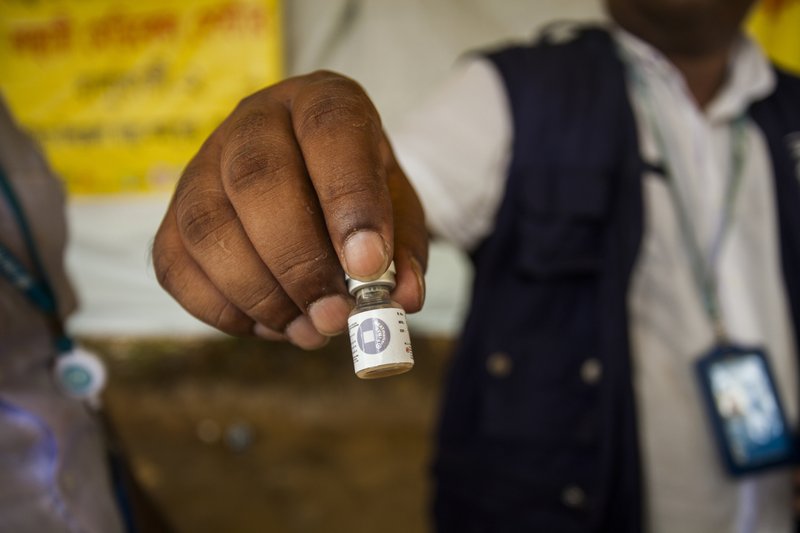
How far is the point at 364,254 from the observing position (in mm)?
380

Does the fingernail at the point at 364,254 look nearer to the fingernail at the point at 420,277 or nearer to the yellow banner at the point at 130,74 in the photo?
the fingernail at the point at 420,277

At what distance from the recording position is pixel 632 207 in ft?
2.88

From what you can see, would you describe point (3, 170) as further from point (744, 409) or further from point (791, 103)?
point (791, 103)

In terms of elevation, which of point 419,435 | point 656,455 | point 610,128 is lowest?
point 419,435

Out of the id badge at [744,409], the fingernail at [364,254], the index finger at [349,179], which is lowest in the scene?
the id badge at [744,409]

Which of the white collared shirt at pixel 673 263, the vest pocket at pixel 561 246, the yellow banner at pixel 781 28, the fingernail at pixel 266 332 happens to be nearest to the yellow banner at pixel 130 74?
the white collared shirt at pixel 673 263

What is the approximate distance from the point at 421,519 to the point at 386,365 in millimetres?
1627

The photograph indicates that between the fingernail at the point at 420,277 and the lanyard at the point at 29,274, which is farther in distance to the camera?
the lanyard at the point at 29,274

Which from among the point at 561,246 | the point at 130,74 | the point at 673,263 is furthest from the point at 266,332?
the point at 130,74

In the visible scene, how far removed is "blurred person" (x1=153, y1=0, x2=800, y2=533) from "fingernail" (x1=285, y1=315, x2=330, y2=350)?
46 centimetres

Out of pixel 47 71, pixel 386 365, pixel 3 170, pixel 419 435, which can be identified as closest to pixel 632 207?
pixel 386 365

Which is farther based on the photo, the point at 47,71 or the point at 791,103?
the point at 47,71

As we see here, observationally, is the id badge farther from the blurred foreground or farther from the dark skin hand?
the blurred foreground

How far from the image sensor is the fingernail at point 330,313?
408mm
